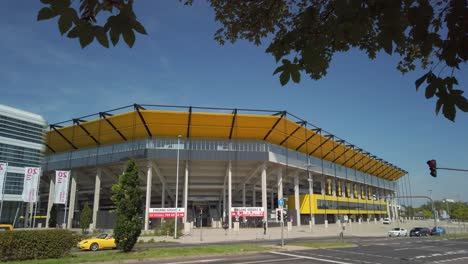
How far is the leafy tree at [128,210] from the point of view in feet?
75.4

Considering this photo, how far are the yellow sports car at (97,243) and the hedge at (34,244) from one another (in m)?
7.84

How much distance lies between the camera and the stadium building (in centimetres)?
5253

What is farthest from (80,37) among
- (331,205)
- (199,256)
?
(331,205)

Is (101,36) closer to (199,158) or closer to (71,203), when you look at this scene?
(199,158)

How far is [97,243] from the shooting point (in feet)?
91.4

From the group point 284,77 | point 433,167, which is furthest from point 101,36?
point 433,167

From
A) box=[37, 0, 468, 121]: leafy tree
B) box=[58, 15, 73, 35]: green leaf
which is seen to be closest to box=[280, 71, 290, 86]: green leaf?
box=[37, 0, 468, 121]: leafy tree

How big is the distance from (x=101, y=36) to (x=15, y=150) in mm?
92078

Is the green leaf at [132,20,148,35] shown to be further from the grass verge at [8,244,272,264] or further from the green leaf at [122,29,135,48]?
the grass verge at [8,244,272,264]

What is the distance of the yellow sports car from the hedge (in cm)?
784

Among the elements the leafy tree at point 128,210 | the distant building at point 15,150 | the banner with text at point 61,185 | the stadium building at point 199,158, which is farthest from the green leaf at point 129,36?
the distant building at point 15,150

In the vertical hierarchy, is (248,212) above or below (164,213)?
above

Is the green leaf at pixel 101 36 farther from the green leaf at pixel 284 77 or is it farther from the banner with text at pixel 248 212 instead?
the banner with text at pixel 248 212

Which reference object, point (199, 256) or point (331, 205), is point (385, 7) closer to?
point (199, 256)
